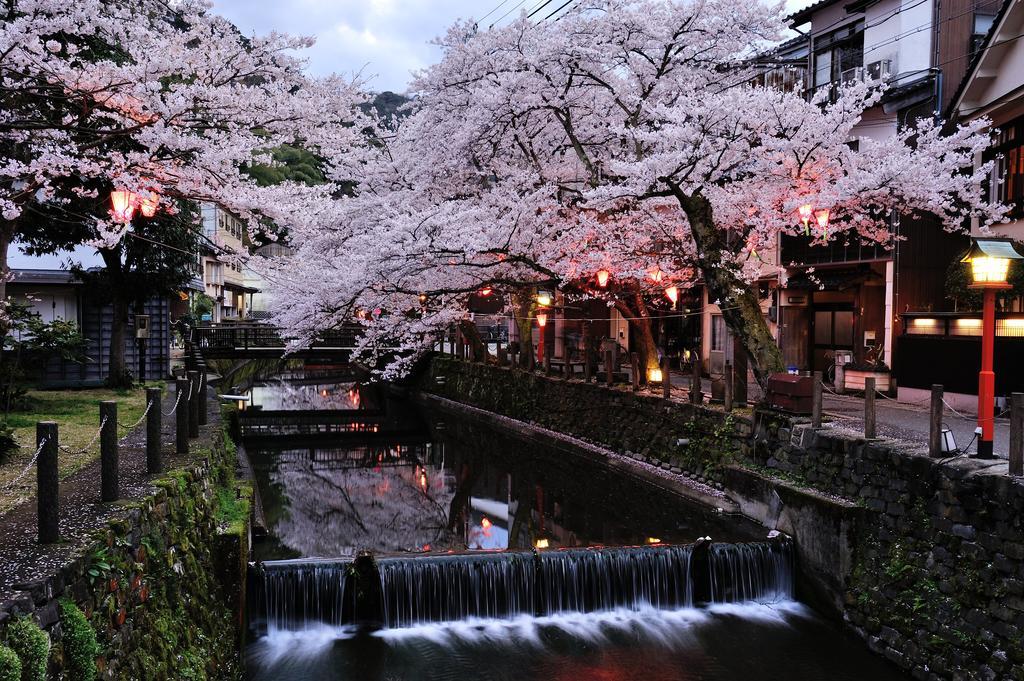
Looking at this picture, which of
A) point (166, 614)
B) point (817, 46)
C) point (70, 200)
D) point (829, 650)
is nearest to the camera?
point (166, 614)

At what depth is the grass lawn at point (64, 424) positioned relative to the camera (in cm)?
876

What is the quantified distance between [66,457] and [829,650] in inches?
452

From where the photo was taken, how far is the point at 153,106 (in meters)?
10.4

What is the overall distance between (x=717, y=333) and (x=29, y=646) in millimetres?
27691

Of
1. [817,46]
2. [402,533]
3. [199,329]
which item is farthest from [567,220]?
[199,329]

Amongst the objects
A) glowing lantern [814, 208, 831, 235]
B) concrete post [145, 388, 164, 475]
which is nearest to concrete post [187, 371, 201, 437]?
concrete post [145, 388, 164, 475]

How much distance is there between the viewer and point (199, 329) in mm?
34094

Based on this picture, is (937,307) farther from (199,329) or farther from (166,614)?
(199,329)

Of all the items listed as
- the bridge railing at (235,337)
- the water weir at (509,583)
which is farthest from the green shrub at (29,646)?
the bridge railing at (235,337)

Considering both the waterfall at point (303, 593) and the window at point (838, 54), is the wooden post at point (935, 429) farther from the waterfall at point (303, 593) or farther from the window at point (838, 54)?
the window at point (838, 54)

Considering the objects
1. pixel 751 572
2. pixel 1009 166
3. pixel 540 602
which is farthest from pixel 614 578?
pixel 1009 166

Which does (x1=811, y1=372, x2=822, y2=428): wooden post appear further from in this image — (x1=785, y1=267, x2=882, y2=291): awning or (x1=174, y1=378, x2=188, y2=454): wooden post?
(x1=174, y1=378, x2=188, y2=454): wooden post

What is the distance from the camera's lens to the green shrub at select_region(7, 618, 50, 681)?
4.56 meters

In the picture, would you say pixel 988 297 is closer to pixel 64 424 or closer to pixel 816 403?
pixel 816 403
